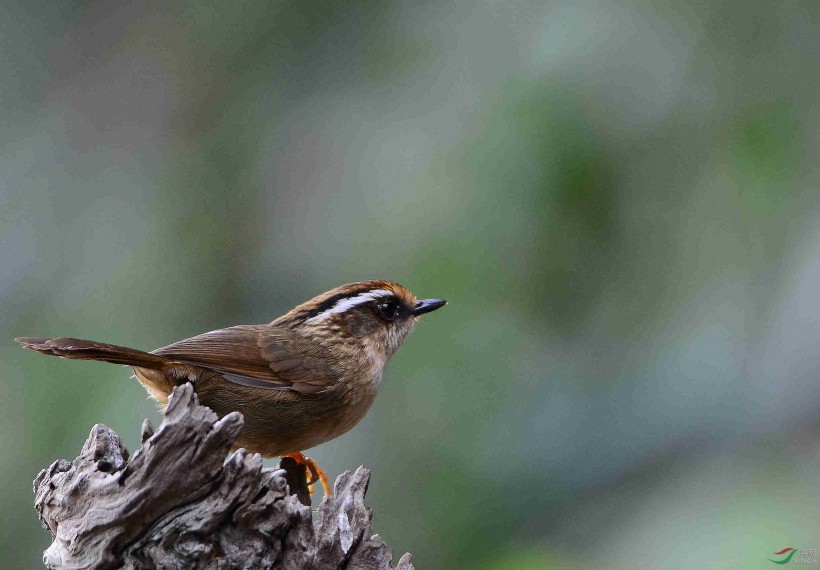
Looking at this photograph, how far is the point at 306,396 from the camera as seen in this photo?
12.2ft

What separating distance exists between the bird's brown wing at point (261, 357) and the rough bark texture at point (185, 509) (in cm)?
75

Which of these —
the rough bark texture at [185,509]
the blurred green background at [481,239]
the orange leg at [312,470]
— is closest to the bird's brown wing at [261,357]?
the orange leg at [312,470]

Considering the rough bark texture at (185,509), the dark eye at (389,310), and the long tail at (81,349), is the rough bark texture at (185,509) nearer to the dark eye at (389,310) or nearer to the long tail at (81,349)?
the long tail at (81,349)

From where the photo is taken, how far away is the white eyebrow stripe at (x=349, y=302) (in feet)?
13.7

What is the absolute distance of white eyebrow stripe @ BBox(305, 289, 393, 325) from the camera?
417 cm

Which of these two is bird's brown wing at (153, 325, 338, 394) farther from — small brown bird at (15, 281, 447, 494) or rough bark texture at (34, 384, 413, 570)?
rough bark texture at (34, 384, 413, 570)

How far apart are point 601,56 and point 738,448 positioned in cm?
219

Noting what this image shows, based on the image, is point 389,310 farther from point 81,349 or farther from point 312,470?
point 81,349

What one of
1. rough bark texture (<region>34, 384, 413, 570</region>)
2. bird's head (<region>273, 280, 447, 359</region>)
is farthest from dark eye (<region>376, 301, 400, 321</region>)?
rough bark texture (<region>34, 384, 413, 570</region>)

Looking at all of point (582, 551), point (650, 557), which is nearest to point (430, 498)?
point (582, 551)

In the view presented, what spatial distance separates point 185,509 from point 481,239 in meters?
2.62

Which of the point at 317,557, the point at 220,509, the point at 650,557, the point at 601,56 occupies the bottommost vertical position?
the point at 650,557

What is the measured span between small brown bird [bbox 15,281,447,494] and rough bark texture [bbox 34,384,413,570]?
59 centimetres

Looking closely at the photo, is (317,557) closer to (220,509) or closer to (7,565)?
(220,509)
